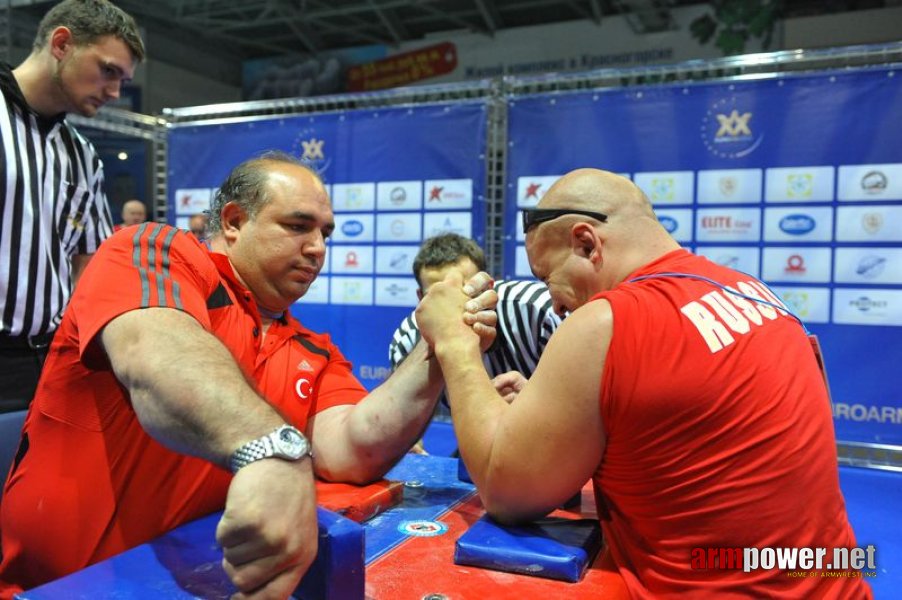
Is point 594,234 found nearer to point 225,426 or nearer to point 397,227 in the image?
point 225,426

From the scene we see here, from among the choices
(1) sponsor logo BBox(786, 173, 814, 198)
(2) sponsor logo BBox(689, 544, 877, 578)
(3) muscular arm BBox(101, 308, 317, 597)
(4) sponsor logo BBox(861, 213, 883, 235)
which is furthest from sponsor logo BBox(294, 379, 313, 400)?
(4) sponsor logo BBox(861, 213, 883, 235)

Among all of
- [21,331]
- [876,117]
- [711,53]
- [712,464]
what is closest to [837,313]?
[876,117]

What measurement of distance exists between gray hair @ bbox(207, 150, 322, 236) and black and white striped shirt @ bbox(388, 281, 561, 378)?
0.88 m

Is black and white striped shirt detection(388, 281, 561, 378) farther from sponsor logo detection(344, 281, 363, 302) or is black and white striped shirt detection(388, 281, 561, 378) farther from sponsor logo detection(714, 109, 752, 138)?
sponsor logo detection(344, 281, 363, 302)

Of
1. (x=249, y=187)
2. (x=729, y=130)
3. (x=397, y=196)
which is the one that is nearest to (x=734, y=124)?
(x=729, y=130)

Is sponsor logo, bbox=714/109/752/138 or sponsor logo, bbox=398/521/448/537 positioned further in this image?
sponsor logo, bbox=714/109/752/138

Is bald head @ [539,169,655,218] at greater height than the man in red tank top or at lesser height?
greater

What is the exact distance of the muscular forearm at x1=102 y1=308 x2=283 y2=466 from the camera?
764 millimetres

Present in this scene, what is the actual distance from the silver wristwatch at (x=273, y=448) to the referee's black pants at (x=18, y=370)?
161 centimetres

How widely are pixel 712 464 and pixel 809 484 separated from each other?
165 mm

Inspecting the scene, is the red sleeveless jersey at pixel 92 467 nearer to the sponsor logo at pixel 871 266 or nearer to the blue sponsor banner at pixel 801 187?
the blue sponsor banner at pixel 801 187

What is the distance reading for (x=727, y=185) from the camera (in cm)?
346

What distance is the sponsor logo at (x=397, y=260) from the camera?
4230 mm

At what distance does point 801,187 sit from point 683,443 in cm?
286
